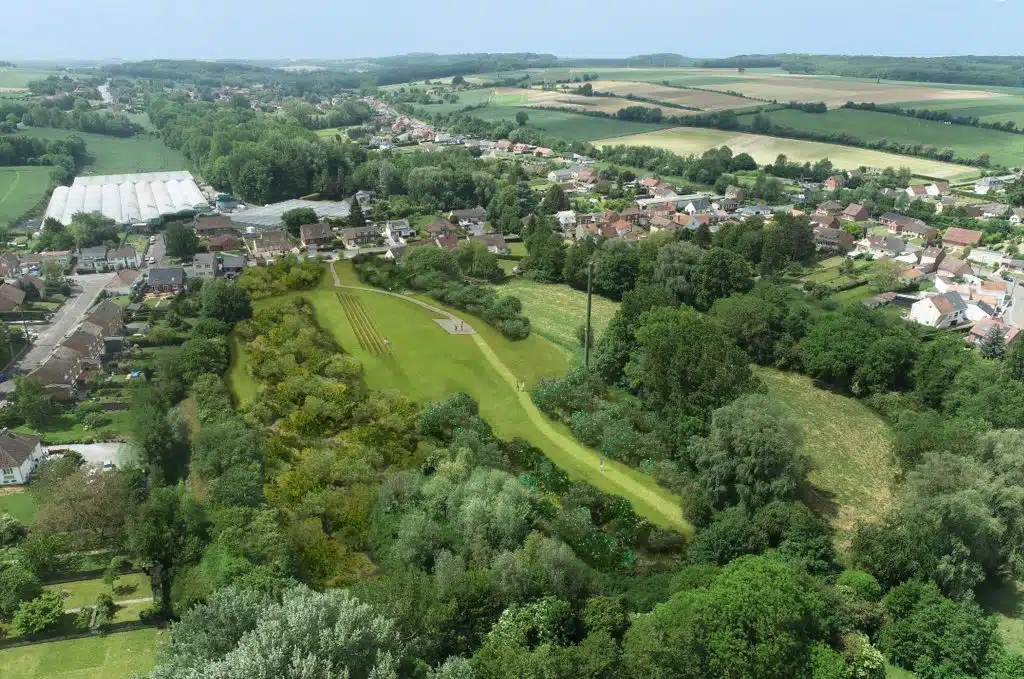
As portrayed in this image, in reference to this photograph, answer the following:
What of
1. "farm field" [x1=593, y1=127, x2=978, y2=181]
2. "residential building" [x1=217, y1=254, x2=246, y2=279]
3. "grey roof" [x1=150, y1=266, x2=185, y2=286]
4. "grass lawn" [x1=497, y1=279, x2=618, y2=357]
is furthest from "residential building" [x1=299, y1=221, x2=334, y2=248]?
"farm field" [x1=593, y1=127, x2=978, y2=181]

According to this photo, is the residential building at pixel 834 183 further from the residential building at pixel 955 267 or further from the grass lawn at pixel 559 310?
the grass lawn at pixel 559 310

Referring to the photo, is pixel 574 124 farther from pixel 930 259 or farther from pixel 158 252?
pixel 158 252

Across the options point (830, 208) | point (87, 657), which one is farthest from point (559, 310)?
point (830, 208)

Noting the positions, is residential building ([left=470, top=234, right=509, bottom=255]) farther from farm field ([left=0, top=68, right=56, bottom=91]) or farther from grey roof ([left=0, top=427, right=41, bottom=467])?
farm field ([left=0, top=68, right=56, bottom=91])

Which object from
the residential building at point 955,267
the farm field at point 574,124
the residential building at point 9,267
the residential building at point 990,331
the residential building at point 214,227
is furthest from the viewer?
the farm field at point 574,124

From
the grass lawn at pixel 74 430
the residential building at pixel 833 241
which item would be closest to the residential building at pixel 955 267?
the residential building at pixel 833 241

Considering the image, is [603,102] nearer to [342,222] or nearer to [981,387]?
[342,222]
